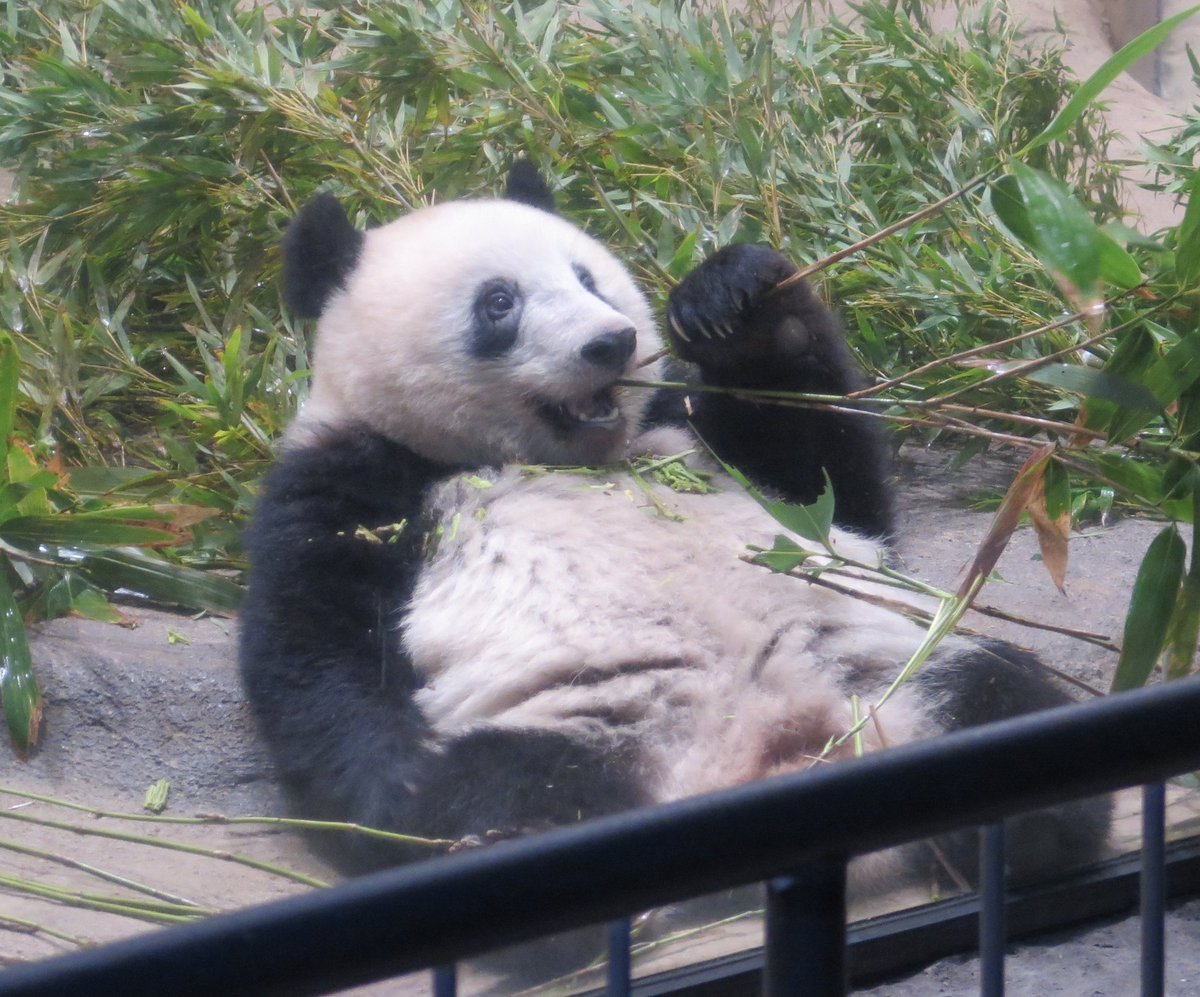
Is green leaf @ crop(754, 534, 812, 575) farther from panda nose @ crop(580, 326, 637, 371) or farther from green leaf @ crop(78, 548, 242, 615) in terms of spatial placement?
green leaf @ crop(78, 548, 242, 615)

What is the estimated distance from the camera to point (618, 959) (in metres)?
0.71

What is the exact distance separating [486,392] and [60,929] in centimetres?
93

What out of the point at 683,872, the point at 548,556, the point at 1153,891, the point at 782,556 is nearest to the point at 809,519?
the point at 782,556

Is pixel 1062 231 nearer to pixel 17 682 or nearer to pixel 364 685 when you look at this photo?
pixel 364 685

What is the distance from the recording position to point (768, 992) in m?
0.67

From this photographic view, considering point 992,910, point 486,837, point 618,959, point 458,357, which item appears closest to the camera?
point 618,959

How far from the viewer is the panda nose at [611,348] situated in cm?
177

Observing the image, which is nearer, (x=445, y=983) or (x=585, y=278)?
(x=445, y=983)

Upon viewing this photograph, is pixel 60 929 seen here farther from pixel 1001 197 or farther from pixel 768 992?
pixel 1001 197

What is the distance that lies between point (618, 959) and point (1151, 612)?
3.58ft

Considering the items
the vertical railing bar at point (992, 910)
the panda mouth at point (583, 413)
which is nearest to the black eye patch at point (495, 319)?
the panda mouth at point (583, 413)

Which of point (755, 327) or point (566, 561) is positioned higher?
point (755, 327)

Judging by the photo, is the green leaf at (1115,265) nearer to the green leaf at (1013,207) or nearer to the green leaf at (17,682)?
the green leaf at (1013,207)

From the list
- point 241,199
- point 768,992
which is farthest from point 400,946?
point 241,199
